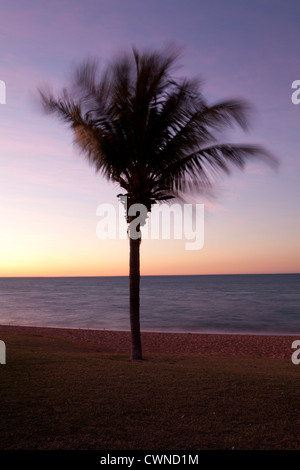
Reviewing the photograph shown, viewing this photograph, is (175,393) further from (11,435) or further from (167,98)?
(167,98)

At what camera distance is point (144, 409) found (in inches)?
209

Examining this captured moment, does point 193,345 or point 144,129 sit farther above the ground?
point 144,129

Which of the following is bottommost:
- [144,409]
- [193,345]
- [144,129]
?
[193,345]

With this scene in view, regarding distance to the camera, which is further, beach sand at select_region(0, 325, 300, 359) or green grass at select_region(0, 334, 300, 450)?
beach sand at select_region(0, 325, 300, 359)

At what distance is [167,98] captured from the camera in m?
10.2

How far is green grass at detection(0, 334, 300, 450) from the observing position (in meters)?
4.33

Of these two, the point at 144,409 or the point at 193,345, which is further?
the point at 193,345

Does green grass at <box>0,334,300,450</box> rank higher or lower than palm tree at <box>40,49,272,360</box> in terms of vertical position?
lower

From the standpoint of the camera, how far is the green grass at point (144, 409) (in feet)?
14.2

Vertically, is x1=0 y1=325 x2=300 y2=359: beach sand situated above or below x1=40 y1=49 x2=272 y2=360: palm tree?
below

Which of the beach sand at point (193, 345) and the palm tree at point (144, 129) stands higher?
the palm tree at point (144, 129)

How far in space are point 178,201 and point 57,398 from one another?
6.85 metres

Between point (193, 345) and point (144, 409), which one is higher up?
point (144, 409)

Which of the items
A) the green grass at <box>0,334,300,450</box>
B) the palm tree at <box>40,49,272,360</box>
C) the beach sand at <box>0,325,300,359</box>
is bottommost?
the beach sand at <box>0,325,300,359</box>
